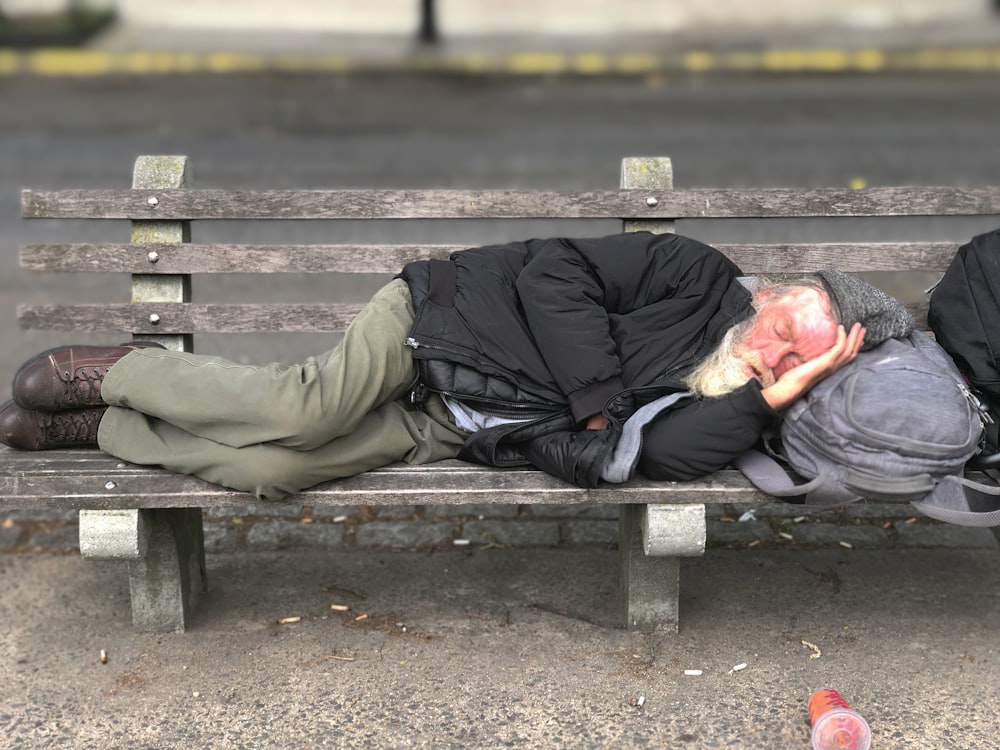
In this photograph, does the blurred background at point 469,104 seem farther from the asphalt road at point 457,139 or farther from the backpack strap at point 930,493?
the backpack strap at point 930,493

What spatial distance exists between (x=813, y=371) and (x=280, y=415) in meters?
1.53

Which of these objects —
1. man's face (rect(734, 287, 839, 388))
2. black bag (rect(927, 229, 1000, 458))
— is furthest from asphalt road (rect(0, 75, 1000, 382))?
man's face (rect(734, 287, 839, 388))

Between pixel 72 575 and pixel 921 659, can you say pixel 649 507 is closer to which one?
pixel 921 659

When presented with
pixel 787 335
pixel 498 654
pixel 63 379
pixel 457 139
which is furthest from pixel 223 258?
pixel 457 139

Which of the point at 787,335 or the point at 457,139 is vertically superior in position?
the point at 457,139

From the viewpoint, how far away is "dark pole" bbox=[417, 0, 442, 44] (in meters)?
15.4

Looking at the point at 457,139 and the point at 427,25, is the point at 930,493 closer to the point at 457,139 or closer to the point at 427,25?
the point at 457,139

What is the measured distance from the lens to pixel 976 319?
367 cm

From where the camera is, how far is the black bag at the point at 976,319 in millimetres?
3568

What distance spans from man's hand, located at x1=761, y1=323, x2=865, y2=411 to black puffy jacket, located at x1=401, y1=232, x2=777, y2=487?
7 centimetres

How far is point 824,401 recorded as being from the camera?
3.40 meters

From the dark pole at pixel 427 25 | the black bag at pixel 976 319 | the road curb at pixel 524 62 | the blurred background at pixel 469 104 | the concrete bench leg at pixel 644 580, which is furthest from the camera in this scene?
the dark pole at pixel 427 25

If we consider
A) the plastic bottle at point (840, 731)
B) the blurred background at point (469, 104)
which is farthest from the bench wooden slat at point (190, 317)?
the blurred background at point (469, 104)

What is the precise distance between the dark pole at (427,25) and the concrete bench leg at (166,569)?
1248 centimetres
